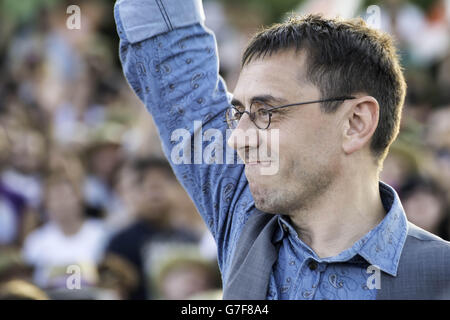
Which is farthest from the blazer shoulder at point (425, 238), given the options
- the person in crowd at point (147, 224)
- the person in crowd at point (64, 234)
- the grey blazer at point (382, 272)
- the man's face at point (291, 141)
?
the person in crowd at point (64, 234)

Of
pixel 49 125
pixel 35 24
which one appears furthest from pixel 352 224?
pixel 35 24

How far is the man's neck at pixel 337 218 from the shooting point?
176cm

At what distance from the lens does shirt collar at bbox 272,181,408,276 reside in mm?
1649

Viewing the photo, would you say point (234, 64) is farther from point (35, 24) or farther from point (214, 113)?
point (214, 113)

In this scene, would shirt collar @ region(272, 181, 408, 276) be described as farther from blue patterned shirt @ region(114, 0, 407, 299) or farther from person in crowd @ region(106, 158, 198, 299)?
person in crowd @ region(106, 158, 198, 299)

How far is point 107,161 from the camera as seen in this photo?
5.77 meters

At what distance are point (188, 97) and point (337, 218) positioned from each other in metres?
0.58

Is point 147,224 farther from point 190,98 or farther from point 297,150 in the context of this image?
point 297,150

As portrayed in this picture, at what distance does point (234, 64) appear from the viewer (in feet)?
24.5

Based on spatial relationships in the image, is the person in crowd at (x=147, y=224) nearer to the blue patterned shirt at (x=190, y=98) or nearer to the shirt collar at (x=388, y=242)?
the blue patterned shirt at (x=190, y=98)

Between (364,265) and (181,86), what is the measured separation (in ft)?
2.49

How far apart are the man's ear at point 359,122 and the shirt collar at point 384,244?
20 cm

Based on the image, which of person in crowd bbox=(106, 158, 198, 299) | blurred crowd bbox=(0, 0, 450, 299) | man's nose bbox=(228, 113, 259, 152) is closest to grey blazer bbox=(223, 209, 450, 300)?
man's nose bbox=(228, 113, 259, 152)
